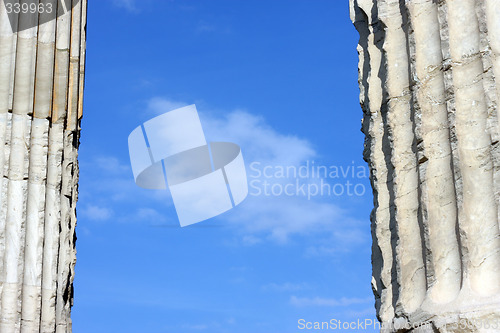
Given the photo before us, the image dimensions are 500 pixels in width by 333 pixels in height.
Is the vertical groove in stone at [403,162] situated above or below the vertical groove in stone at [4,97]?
below

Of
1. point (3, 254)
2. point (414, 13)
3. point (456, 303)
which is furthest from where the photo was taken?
point (3, 254)

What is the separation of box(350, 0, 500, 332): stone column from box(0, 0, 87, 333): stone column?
13.6 feet

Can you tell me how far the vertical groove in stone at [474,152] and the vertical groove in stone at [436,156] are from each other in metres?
0.15

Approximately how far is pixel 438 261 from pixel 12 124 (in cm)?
578

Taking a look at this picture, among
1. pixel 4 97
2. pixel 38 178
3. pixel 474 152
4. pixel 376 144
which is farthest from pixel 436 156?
pixel 4 97

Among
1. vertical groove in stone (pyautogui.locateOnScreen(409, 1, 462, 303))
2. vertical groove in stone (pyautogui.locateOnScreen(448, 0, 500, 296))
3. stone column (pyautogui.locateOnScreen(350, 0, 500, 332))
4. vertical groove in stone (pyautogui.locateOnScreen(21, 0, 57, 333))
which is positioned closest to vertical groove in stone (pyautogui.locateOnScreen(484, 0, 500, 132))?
stone column (pyautogui.locateOnScreen(350, 0, 500, 332))

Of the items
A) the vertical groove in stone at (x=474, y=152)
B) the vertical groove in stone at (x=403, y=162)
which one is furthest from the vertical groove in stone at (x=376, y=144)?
the vertical groove in stone at (x=474, y=152)

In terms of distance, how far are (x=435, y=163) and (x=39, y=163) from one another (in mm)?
5181

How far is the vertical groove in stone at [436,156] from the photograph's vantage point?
744cm

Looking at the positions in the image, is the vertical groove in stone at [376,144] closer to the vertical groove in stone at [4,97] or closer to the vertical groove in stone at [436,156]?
the vertical groove in stone at [436,156]

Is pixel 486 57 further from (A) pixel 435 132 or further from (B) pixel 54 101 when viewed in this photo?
(B) pixel 54 101

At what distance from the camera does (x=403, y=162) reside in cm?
828

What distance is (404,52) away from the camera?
8.69 m

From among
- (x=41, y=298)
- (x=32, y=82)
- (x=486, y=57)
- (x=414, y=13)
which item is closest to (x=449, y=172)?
(x=486, y=57)
